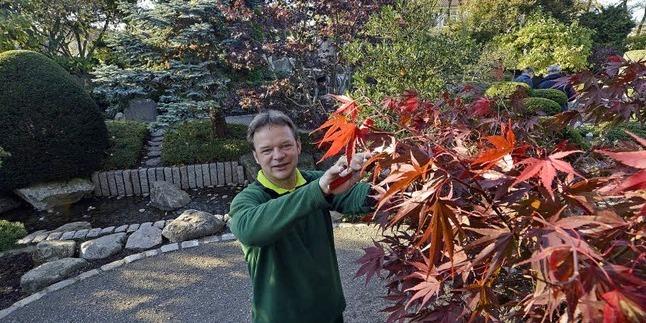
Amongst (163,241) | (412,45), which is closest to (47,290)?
(163,241)

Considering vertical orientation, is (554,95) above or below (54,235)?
above

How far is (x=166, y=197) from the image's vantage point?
522 cm

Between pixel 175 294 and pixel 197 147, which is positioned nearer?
pixel 175 294

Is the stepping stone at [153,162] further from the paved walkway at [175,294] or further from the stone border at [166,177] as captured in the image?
the paved walkway at [175,294]

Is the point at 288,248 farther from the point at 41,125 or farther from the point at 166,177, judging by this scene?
the point at 41,125

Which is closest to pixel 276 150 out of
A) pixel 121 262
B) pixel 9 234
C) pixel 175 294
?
pixel 175 294

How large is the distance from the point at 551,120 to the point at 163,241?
3.76 meters

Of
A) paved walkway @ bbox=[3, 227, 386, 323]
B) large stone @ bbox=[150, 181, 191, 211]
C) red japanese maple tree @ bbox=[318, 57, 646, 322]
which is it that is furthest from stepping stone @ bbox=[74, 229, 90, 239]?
red japanese maple tree @ bbox=[318, 57, 646, 322]

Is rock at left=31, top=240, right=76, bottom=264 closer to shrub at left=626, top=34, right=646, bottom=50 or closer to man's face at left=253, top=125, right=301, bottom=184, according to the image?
man's face at left=253, top=125, right=301, bottom=184

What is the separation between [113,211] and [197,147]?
1.52m

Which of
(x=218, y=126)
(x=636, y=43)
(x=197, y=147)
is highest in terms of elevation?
(x=636, y=43)

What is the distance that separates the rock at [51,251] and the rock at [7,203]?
2.11 metres

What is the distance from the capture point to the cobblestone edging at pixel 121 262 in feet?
10.6

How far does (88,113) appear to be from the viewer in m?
5.78
